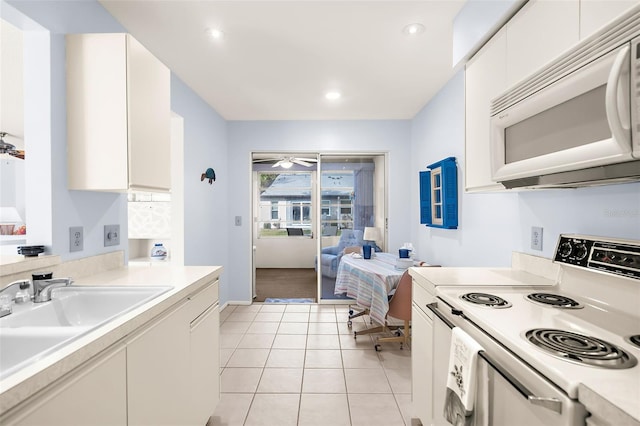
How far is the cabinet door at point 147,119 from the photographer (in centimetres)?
166

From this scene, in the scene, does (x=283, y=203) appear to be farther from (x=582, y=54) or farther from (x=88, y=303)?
(x=582, y=54)

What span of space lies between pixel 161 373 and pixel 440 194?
2814mm

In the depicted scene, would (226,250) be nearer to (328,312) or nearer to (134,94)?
(328,312)

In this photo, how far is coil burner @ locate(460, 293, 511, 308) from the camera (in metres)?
1.26

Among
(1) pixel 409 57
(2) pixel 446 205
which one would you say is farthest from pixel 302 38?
(2) pixel 446 205

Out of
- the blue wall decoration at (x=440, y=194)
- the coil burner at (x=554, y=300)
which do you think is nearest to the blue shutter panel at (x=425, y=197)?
the blue wall decoration at (x=440, y=194)

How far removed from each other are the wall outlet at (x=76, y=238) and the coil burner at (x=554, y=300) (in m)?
2.30

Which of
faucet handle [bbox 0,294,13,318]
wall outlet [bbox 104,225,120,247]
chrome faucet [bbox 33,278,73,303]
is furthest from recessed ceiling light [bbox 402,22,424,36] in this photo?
faucet handle [bbox 0,294,13,318]

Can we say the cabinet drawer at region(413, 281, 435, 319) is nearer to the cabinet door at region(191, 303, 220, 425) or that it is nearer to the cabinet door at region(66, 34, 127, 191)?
the cabinet door at region(191, 303, 220, 425)

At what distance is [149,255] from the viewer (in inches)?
136

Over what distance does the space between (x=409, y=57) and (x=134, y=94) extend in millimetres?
2069

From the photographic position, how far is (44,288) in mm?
1325

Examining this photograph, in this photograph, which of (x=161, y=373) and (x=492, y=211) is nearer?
(x=161, y=373)

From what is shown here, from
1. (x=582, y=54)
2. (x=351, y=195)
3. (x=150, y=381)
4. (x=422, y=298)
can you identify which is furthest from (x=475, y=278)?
(x=351, y=195)
